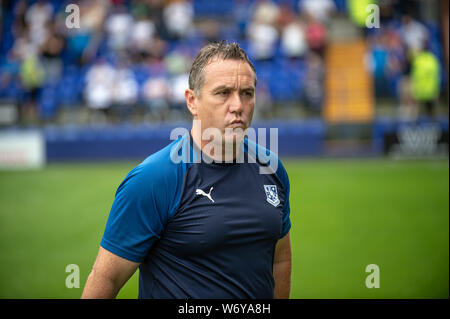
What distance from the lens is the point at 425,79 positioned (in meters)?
13.3

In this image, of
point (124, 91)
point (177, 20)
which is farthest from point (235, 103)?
point (177, 20)

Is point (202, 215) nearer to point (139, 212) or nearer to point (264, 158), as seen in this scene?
point (139, 212)

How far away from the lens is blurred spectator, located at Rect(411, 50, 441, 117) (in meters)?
13.0

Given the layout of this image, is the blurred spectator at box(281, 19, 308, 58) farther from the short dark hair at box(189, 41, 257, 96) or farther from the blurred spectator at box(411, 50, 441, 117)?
the short dark hair at box(189, 41, 257, 96)

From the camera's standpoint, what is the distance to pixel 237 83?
72.4 inches

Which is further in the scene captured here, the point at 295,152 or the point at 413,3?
the point at 413,3

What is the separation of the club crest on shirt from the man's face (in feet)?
0.92

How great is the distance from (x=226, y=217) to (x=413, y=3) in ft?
57.0

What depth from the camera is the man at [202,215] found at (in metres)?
1.81

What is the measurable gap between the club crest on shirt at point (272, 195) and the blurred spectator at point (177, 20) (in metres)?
15.4

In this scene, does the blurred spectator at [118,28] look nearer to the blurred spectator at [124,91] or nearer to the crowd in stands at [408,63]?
the blurred spectator at [124,91]

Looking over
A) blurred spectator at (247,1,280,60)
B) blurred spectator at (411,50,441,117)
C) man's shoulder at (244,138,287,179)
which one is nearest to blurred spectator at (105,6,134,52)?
blurred spectator at (247,1,280,60)

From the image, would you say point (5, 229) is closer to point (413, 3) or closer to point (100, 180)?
point (100, 180)
